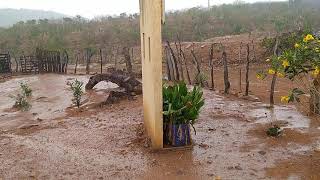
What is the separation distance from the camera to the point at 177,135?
6.68 metres

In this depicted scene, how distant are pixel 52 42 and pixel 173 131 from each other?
2678 cm

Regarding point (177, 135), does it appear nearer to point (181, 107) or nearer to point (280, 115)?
point (181, 107)

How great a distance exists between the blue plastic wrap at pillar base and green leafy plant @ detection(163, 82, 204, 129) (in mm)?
100

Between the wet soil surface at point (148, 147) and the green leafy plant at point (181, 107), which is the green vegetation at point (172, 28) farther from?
the green leafy plant at point (181, 107)

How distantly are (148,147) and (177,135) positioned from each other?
1.85ft

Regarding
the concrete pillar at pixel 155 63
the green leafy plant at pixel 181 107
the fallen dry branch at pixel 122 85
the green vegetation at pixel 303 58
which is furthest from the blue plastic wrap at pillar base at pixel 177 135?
the fallen dry branch at pixel 122 85

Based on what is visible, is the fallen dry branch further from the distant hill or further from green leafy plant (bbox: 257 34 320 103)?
the distant hill

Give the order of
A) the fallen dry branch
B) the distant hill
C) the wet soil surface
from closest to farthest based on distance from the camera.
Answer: the wet soil surface → the fallen dry branch → the distant hill

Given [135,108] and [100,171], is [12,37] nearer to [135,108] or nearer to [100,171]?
[135,108]

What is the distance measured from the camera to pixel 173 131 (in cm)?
666

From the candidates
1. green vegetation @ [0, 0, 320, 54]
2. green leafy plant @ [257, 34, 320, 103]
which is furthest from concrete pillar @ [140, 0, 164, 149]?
green vegetation @ [0, 0, 320, 54]

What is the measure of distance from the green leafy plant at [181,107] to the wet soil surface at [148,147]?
1.77 feet

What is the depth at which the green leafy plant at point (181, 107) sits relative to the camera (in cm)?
664

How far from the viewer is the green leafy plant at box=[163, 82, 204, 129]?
6643mm
